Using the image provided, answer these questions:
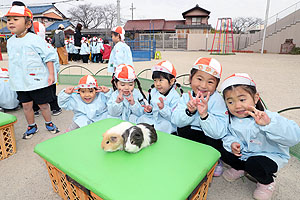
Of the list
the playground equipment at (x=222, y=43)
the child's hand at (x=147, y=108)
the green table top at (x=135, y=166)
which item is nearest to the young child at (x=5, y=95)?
the green table top at (x=135, y=166)

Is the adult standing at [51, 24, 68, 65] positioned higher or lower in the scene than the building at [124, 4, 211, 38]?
lower

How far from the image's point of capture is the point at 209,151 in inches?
55.1

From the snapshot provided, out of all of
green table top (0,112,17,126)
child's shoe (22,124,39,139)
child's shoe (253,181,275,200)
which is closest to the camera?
child's shoe (253,181,275,200)

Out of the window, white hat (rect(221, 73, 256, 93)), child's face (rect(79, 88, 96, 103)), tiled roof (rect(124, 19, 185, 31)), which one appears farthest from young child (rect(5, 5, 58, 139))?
the window

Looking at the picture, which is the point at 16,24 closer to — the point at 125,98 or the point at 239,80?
the point at 125,98

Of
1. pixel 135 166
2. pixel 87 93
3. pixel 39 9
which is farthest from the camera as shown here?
pixel 39 9

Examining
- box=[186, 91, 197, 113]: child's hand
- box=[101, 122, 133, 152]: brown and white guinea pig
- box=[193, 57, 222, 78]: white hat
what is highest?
box=[193, 57, 222, 78]: white hat

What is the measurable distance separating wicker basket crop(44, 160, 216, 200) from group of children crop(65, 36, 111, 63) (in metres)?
10.1

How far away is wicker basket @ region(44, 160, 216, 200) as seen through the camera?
1184 millimetres

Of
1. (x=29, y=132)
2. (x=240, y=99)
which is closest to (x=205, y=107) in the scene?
(x=240, y=99)

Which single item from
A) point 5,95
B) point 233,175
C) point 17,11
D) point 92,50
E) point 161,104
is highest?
point 92,50

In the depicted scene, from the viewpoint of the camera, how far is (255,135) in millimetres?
1561

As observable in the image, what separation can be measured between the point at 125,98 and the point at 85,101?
1.71 ft

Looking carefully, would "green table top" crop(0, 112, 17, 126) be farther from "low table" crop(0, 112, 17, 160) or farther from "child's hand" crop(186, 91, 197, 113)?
"child's hand" crop(186, 91, 197, 113)
